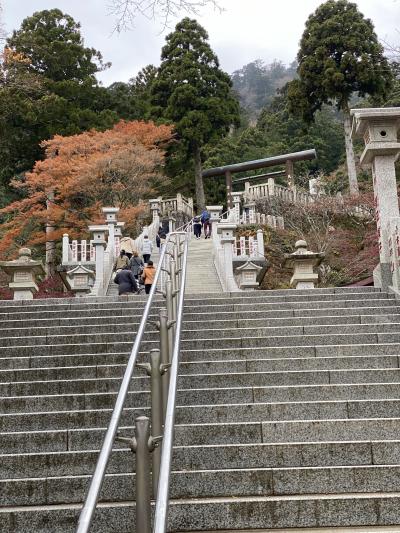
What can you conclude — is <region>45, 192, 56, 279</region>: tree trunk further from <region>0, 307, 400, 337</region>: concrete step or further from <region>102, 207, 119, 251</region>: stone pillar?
<region>0, 307, 400, 337</region>: concrete step

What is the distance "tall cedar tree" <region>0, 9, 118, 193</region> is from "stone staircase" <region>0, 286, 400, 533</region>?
1849 cm

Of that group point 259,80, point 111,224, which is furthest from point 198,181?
point 259,80

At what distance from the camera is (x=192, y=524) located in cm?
324

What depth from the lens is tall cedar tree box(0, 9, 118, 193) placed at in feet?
79.7

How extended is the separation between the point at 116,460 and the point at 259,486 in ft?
3.23

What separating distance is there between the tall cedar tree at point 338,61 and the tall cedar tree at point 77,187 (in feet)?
28.6

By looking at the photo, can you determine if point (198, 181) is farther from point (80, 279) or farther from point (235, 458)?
point (235, 458)

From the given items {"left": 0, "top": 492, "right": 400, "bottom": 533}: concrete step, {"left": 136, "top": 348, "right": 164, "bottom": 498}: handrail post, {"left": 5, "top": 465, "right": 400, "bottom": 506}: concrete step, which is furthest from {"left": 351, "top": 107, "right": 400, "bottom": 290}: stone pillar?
{"left": 136, "top": 348, "right": 164, "bottom": 498}: handrail post

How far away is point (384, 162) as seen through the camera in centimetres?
829

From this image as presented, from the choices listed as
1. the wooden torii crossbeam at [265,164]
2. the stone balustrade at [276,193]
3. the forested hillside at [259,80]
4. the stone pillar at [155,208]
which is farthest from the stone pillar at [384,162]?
the forested hillside at [259,80]

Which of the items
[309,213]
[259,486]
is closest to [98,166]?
[309,213]

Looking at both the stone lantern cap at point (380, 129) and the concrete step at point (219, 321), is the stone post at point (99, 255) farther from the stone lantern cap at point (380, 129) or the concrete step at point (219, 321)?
the stone lantern cap at point (380, 129)

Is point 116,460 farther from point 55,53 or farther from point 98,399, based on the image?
point 55,53

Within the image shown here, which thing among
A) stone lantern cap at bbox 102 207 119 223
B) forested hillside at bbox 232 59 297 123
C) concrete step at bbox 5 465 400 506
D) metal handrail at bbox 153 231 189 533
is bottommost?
concrete step at bbox 5 465 400 506
